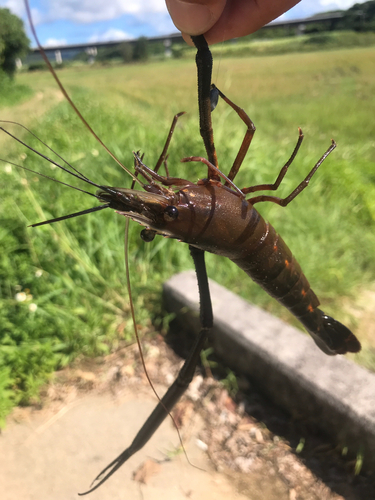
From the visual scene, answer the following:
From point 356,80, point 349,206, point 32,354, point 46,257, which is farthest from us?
point 356,80

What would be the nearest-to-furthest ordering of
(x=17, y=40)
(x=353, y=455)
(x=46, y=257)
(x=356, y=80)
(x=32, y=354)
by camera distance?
1. (x=353, y=455)
2. (x=32, y=354)
3. (x=46, y=257)
4. (x=356, y=80)
5. (x=17, y=40)

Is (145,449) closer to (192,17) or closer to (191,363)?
(191,363)

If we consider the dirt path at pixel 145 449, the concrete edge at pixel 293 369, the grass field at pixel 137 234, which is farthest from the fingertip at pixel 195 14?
the dirt path at pixel 145 449

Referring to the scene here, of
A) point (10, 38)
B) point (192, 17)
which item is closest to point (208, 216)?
point (192, 17)

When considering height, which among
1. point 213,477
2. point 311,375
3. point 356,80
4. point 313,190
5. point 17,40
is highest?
point 17,40

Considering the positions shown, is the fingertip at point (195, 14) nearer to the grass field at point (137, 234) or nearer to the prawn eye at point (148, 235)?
the grass field at point (137, 234)

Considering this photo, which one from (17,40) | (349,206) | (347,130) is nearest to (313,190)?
(349,206)

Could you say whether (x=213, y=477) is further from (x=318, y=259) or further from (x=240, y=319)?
(x=318, y=259)
